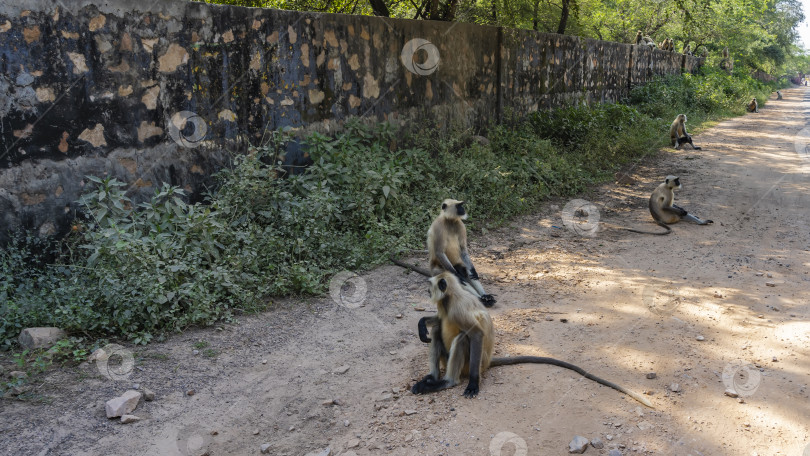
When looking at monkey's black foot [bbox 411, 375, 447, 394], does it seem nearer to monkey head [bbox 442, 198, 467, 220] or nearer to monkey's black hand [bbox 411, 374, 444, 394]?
monkey's black hand [bbox 411, 374, 444, 394]

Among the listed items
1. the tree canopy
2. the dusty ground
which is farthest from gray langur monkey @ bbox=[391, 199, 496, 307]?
the tree canopy

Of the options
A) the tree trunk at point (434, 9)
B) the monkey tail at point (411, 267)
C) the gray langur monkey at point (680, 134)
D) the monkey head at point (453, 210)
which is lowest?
the monkey tail at point (411, 267)

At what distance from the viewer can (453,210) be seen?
15.6ft

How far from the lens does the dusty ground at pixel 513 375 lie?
3018 mm

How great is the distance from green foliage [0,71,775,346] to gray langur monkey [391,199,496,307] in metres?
0.83

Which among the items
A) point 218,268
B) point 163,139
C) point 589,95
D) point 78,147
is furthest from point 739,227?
point 589,95

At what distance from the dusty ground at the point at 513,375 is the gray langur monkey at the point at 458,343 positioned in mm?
84

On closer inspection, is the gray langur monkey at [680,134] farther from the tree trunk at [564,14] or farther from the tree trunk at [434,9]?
the tree trunk at [434,9]

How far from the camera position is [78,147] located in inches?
184

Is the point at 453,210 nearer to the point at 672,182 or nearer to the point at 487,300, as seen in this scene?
the point at 487,300

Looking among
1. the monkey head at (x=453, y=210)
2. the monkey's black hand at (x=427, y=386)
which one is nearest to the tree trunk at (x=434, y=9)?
the monkey head at (x=453, y=210)

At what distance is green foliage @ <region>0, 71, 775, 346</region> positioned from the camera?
13.3ft

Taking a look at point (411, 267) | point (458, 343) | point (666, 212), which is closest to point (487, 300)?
point (411, 267)

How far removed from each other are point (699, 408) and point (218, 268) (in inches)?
128
